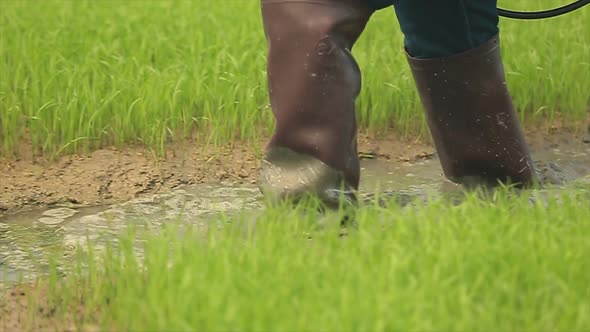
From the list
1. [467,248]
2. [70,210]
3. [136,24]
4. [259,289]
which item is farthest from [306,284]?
[136,24]

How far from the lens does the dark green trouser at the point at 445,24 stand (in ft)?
9.16

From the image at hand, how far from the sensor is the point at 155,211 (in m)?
3.15

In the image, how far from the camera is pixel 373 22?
15.5 feet

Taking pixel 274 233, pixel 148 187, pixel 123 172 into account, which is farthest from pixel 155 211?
pixel 274 233

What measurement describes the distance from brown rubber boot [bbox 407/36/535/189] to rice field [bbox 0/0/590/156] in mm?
744

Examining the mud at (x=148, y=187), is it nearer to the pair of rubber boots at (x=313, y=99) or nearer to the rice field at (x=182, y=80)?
the rice field at (x=182, y=80)

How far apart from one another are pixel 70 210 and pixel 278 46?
0.99 meters

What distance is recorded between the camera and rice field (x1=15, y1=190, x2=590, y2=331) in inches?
75.3

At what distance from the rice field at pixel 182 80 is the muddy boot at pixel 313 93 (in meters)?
0.99

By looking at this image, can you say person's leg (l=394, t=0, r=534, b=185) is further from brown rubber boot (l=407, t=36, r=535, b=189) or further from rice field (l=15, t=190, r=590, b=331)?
rice field (l=15, t=190, r=590, b=331)

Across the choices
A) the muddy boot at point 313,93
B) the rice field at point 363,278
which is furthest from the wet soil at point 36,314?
the muddy boot at point 313,93

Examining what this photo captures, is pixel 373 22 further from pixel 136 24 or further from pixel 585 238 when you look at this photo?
pixel 585 238

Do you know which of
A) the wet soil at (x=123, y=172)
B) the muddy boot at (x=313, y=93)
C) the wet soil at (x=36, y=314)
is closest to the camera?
the wet soil at (x=36, y=314)

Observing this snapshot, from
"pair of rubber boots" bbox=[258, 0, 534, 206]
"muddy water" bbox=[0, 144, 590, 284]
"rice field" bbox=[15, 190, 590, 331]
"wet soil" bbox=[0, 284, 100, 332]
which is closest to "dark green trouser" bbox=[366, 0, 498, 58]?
"pair of rubber boots" bbox=[258, 0, 534, 206]
